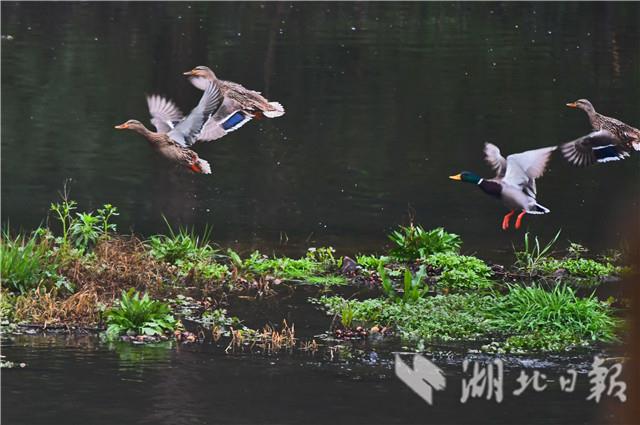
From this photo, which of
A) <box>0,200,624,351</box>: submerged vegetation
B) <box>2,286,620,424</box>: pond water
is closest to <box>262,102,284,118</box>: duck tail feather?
<box>2,286,620,424</box>: pond water

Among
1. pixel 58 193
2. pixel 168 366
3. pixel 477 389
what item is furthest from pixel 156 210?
pixel 477 389

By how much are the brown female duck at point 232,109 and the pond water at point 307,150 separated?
160 cm

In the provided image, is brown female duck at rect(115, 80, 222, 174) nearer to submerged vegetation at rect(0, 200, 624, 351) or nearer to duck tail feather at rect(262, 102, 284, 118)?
duck tail feather at rect(262, 102, 284, 118)

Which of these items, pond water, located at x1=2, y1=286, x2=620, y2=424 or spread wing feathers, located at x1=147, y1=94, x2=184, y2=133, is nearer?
pond water, located at x1=2, y1=286, x2=620, y2=424

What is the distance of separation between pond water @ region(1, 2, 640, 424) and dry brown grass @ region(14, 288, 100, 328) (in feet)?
0.86

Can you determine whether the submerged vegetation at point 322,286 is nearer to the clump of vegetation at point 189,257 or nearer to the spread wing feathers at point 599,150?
the clump of vegetation at point 189,257

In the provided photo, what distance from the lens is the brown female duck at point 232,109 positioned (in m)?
8.41

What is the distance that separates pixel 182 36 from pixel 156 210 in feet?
43.1

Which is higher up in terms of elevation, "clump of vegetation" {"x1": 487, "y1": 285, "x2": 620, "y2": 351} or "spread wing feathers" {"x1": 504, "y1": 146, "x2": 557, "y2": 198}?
"spread wing feathers" {"x1": 504, "y1": 146, "x2": 557, "y2": 198}

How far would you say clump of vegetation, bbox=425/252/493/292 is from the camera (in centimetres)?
1114

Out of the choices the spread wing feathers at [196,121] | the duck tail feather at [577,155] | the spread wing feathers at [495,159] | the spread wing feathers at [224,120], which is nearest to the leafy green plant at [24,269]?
the spread wing feathers at [196,121]

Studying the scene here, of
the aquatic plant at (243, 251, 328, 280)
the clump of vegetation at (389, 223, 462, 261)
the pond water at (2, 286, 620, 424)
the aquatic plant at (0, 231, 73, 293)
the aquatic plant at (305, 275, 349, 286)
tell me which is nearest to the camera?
the pond water at (2, 286, 620, 424)

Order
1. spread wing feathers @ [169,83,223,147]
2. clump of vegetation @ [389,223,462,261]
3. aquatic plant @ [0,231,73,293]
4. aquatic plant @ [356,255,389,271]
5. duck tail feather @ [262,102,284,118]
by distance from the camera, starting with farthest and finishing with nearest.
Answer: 1. clump of vegetation @ [389,223,462,261]
2. aquatic plant @ [356,255,389,271]
3. aquatic plant @ [0,231,73,293]
4. spread wing feathers @ [169,83,223,147]
5. duck tail feather @ [262,102,284,118]

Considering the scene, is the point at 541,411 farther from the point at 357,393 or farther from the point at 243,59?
the point at 243,59
